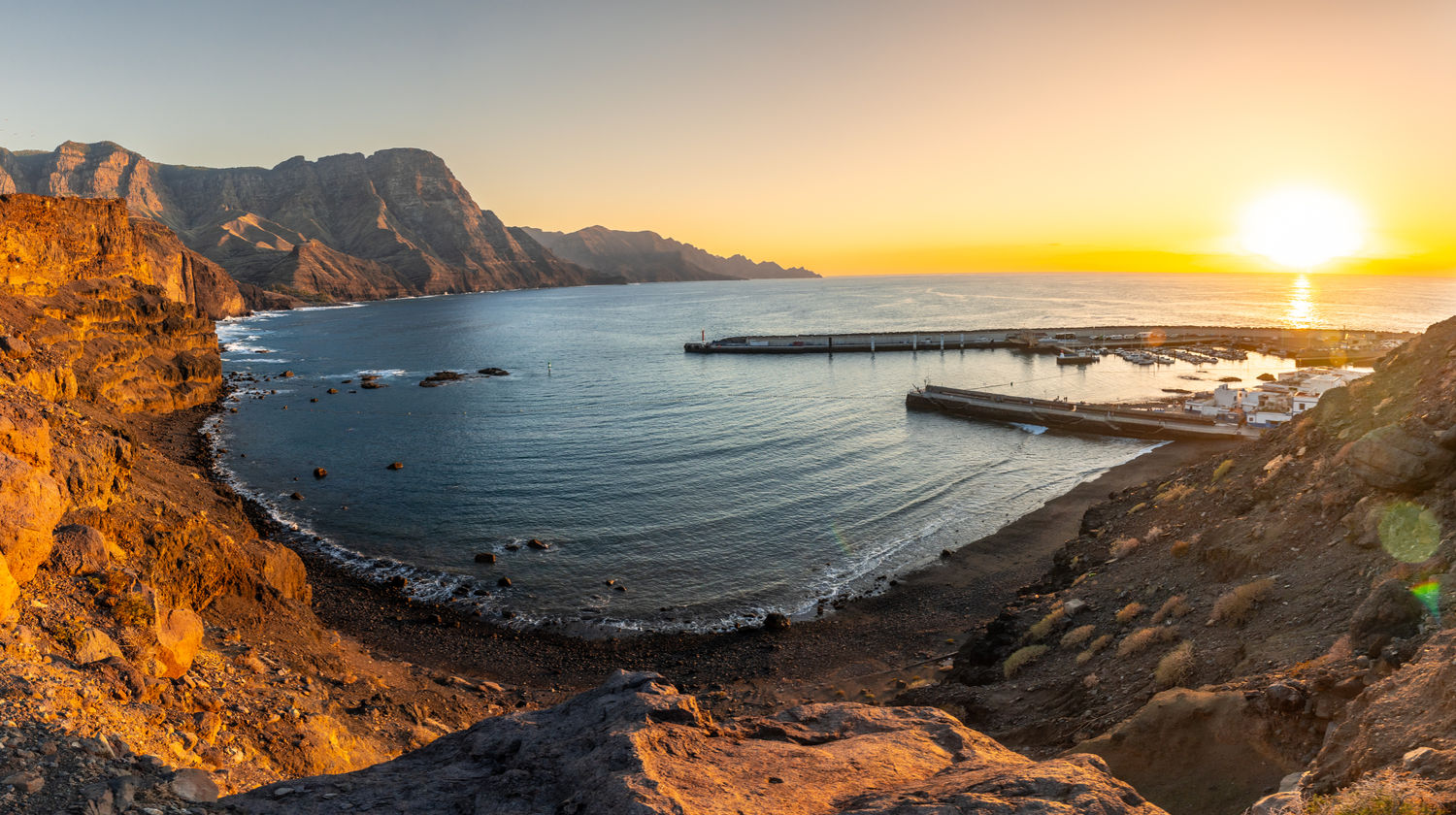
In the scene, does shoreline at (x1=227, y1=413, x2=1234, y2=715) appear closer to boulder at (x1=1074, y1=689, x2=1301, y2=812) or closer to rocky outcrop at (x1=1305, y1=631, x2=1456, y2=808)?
boulder at (x1=1074, y1=689, x2=1301, y2=812)

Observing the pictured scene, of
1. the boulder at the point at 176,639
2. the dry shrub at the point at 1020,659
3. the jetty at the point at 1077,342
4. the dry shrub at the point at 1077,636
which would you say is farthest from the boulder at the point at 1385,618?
the jetty at the point at 1077,342

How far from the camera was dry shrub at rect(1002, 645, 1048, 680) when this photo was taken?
19688mm

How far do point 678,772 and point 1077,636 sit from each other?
15.6 metres

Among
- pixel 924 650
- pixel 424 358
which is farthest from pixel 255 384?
pixel 924 650

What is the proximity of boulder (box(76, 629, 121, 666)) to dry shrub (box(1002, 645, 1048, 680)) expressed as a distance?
20.8 meters

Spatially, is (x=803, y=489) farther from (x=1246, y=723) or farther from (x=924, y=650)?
(x=1246, y=723)

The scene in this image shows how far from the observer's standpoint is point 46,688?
9.87m

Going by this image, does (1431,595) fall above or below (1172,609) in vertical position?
above

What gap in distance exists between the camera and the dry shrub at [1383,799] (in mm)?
6938

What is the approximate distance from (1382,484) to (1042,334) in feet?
399

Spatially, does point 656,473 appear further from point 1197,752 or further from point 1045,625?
point 1197,752

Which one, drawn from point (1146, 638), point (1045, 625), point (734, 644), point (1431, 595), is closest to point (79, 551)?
point (734, 644)

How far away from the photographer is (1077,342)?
124000 millimetres

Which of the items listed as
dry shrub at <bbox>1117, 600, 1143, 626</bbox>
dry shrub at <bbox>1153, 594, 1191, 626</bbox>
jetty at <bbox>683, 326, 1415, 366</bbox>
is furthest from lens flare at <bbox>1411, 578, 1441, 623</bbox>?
jetty at <bbox>683, 326, 1415, 366</bbox>
